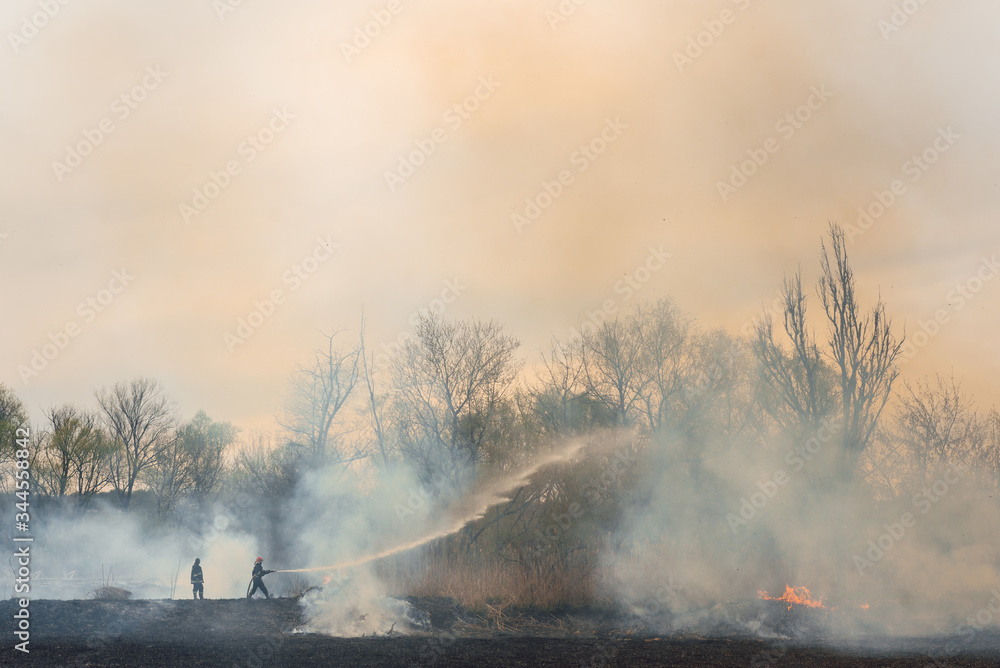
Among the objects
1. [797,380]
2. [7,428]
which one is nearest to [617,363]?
[797,380]

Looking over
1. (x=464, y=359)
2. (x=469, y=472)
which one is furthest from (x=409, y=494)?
(x=464, y=359)

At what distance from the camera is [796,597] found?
26312mm

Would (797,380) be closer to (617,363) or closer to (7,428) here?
(617,363)

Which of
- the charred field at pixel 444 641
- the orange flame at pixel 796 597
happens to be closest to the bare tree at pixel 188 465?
the charred field at pixel 444 641

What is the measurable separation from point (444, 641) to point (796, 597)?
13.9 m

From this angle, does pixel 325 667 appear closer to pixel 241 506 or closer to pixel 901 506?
pixel 901 506

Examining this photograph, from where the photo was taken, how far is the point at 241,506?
42.4 m

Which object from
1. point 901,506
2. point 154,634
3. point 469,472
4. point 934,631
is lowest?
point 934,631

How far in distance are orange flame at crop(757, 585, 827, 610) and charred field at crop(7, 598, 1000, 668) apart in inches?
31.0

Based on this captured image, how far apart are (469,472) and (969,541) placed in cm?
2185

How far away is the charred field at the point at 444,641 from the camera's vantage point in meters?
17.9

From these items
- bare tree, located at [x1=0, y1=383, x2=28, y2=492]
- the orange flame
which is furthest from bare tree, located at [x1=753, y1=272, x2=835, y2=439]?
bare tree, located at [x1=0, y1=383, x2=28, y2=492]

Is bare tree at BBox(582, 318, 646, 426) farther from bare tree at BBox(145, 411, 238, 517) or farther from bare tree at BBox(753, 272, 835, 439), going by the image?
bare tree at BBox(145, 411, 238, 517)

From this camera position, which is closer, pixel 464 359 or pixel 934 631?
pixel 934 631
